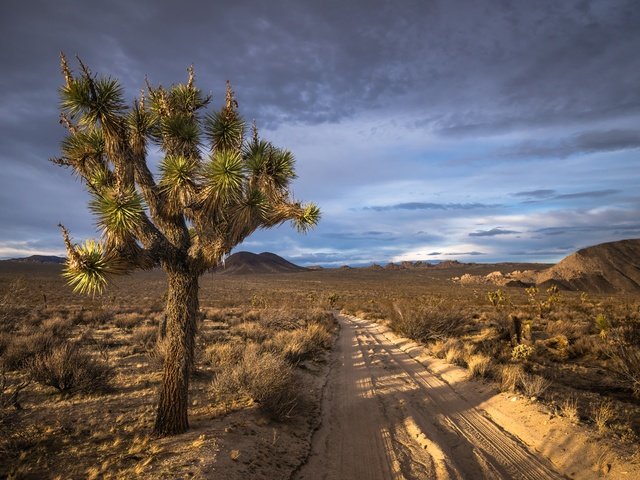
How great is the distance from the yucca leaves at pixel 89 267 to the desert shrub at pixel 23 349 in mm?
5066

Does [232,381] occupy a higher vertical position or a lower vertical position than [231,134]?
lower

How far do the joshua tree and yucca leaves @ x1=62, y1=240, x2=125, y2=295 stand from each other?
0.05 ft

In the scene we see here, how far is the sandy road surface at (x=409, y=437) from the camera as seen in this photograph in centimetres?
520

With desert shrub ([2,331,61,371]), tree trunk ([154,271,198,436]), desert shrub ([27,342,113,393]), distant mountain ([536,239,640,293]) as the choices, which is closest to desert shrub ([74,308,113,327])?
desert shrub ([2,331,61,371])

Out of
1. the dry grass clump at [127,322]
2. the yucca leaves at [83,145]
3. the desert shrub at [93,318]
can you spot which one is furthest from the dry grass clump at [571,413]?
the desert shrub at [93,318]

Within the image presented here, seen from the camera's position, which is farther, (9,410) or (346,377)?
(346,377)

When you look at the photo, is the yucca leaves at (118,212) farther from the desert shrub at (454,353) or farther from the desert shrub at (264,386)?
the desert shrub at (454,353)

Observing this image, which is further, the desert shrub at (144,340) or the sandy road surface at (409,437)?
the desert shrub at (144,340)

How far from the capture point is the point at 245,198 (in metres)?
6.05

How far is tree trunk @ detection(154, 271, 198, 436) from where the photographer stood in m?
5.71

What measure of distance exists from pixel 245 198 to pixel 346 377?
6428mm

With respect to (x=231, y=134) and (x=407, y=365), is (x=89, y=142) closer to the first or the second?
(x=231, y=134)

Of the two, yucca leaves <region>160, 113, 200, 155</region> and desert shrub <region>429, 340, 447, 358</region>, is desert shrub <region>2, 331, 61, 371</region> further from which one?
desert shrub <region>429, 340, 447, 358</region>

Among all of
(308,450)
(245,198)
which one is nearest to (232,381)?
(308,450)
